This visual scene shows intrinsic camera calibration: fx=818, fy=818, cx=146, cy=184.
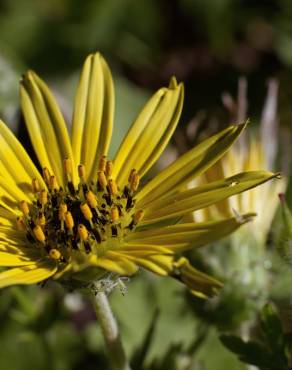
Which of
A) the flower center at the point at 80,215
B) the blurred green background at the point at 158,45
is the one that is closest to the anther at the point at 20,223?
the flower center at the point at 80,215

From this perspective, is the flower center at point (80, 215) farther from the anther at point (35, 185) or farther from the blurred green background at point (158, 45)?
the blurred green background at point (158, 45)

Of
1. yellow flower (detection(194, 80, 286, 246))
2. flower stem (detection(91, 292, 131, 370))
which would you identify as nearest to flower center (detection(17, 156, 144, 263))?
flower stem (detection(91, 292, 131, 370))

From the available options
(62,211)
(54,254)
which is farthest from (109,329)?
(62,211)

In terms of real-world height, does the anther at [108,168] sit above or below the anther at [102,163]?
below

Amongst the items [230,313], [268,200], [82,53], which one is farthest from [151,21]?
[230,313]

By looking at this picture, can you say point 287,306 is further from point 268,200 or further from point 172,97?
point 172,97

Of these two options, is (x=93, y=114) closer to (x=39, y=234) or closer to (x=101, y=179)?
(x=101, y=179)
